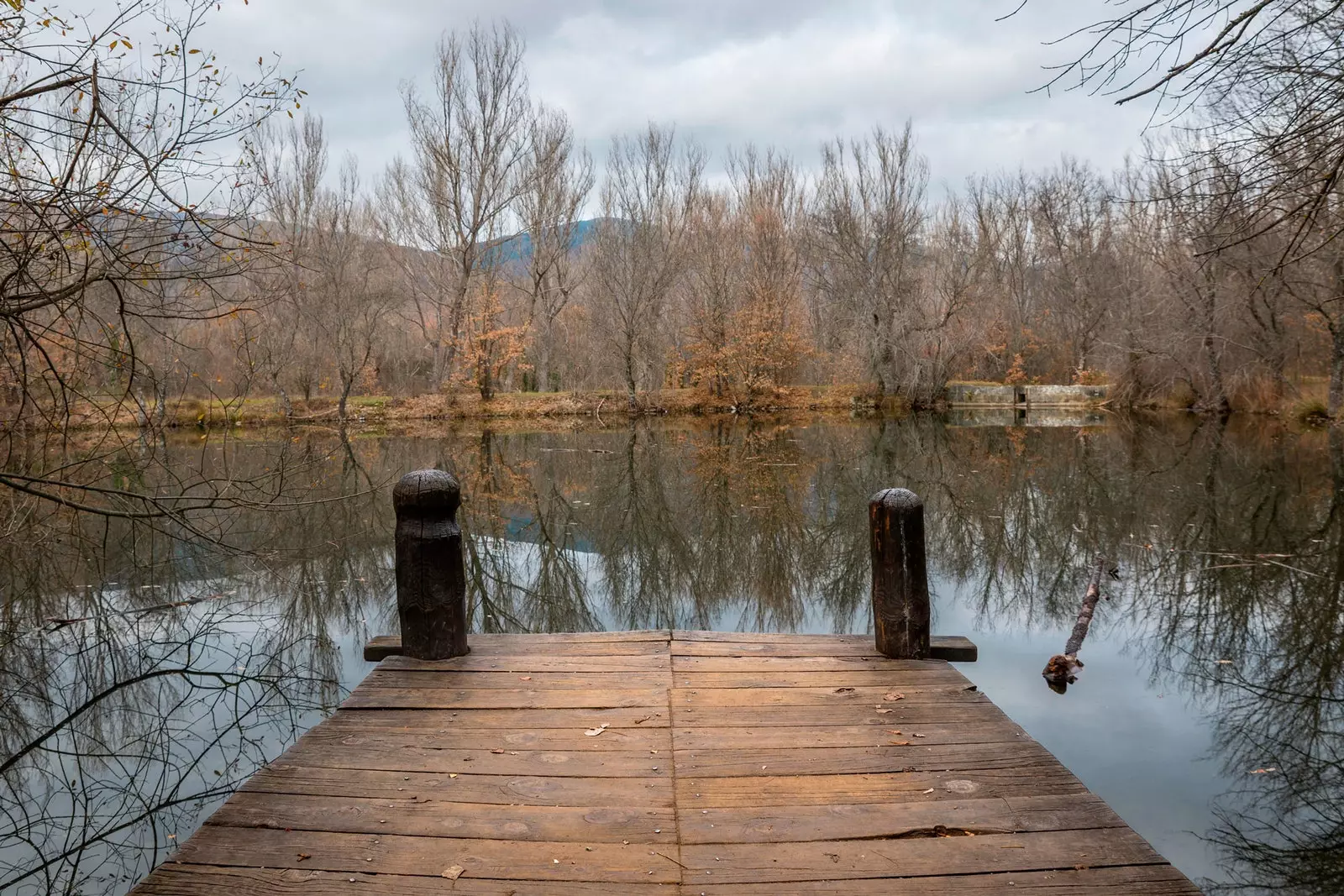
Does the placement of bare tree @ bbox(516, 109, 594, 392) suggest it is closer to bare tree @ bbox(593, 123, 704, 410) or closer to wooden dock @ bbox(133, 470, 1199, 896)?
bare tree @ bbox(593, 123, 704, 410)

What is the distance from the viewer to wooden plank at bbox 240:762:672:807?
282 centimetres

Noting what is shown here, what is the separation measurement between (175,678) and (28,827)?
6.23 feet

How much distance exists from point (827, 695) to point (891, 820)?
112 cm

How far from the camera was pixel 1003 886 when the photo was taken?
7.59 ft

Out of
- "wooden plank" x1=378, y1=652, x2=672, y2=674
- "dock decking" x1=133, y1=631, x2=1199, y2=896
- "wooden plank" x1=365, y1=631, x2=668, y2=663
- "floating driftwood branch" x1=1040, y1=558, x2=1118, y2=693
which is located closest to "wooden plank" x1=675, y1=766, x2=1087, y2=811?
"dock decking" x1=133, y1=631, x2=1199, y2=896

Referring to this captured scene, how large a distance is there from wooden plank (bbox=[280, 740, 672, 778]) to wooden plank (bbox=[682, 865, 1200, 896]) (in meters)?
0.73

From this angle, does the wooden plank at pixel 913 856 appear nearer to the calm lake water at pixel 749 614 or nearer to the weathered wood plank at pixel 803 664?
the calm lake water at pixel 749 614

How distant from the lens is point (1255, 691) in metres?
5.39

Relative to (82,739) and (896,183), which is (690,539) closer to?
(82,739)

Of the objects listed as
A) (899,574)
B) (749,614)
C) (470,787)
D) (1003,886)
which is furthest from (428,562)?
(749,614)

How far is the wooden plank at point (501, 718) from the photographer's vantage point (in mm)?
3482

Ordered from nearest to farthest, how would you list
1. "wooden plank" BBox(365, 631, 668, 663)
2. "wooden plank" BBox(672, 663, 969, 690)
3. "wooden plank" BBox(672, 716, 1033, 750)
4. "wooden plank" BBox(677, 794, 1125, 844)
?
1. "wooden plank" BBox(677, 794, 1125, 844)
2. "wooden plank" BBox(672, 716, 1033, 750)
3. "wooden plank" BBox(672, 663, 969, 690)
4. "wooden plank" BBox(365, 631, 668, 663)

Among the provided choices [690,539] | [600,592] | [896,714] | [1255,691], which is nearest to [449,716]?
[896,714]

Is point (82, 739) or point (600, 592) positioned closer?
point (82, 739)
